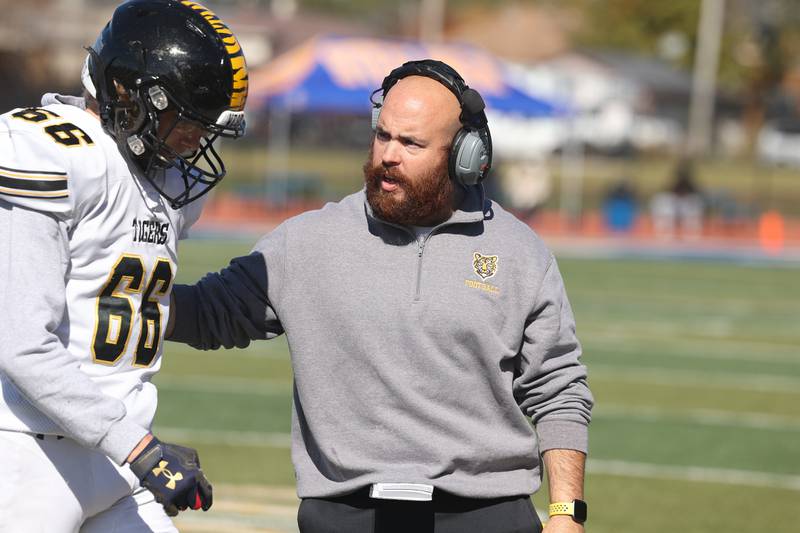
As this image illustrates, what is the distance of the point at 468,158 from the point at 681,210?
28163 mm

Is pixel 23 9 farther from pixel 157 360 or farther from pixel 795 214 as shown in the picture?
pixel 157 360

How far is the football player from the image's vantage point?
3.18 m

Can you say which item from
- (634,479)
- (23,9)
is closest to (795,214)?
(23,9)

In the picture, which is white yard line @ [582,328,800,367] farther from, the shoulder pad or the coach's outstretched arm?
the shoulder pad

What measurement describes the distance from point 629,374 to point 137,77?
356 inches

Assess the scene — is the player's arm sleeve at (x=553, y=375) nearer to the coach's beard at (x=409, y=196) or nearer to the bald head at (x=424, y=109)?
the coach's beard at (x=409, y=196)

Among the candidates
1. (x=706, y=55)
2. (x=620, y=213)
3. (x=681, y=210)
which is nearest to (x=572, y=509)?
(x=681, y=210)

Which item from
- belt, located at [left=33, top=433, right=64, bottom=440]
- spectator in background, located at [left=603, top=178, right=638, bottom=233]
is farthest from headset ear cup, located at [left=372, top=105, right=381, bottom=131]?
spectator in background, located at [left=603, top=178, right=638, bottom=233]

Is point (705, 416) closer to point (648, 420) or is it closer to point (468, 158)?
point (648, 420)

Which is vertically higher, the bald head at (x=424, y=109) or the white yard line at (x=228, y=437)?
the bald head at (x=424, y=109)

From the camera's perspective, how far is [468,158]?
3.82 meters

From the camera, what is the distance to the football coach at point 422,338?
147 inches

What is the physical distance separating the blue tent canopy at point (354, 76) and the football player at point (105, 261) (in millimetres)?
24976

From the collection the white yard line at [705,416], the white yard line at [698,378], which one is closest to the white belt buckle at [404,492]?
the white yard line at [705,416]
